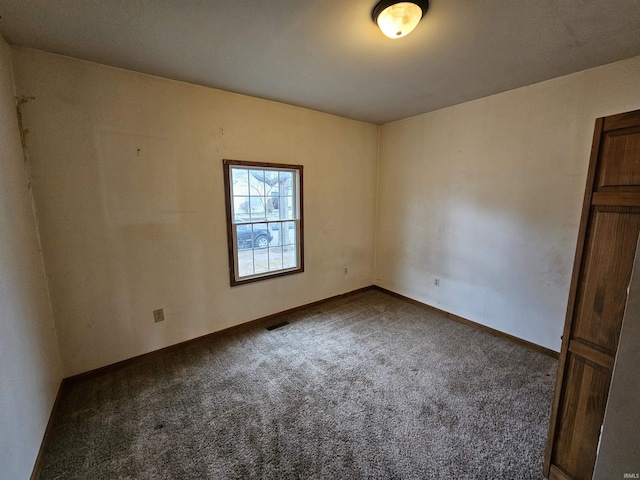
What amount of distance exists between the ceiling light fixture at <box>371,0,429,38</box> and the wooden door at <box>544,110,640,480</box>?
40.7 inches

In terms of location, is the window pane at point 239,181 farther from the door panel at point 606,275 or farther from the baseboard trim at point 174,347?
the door panel at point 606,275

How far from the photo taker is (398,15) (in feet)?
4.72

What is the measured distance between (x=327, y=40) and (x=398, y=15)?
52 cm

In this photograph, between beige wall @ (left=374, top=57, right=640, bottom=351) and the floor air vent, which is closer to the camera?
beige wall @ (left=374, top=57, right=640, bottom=351)

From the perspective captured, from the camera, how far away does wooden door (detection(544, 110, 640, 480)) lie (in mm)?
1093

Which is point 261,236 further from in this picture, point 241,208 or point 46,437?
point 46,437

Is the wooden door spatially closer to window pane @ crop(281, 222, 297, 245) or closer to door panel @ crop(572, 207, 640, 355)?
door panel @ crop(572, 207, 640, 355)

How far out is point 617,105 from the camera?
2072 millimetres

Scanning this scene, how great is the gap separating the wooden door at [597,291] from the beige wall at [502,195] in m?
1.49

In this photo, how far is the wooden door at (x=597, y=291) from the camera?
1093 millimetres

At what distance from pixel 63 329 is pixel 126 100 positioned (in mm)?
1912

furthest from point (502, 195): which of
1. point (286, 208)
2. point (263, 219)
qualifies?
point (263, 219)

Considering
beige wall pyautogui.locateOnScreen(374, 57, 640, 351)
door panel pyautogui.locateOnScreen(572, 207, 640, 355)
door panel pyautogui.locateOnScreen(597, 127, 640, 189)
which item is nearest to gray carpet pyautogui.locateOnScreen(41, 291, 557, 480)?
beige wall pyautogui.locateOnScreen(374, 57, 640, 351)

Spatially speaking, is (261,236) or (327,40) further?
(261,236)
